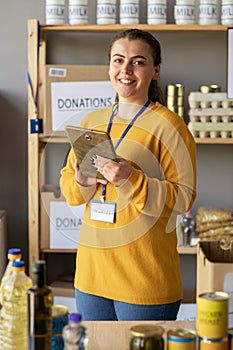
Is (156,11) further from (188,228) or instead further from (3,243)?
(3,243)

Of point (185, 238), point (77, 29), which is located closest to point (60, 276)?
point (185, 238)

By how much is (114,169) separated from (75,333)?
2.45ft

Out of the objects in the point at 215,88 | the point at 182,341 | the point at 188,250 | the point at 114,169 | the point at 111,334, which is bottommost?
the point at 188,250

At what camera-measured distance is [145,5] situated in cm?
367

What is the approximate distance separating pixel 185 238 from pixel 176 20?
3.55 ft

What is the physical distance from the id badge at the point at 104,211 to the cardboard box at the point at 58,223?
4.77ft

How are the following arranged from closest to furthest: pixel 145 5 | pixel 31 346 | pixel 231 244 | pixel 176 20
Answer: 1. pixel 31 346
2. pixel 231 244
3. pixel 176 20
4. pixel 145 5

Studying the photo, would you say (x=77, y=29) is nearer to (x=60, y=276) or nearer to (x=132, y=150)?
(x=60, y=276)

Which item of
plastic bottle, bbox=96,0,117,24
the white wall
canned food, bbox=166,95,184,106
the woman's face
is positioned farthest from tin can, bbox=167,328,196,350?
the white wall

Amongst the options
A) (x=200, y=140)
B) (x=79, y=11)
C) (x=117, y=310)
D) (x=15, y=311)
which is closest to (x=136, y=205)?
(x=117, y=310)

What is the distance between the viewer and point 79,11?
3.39 metres

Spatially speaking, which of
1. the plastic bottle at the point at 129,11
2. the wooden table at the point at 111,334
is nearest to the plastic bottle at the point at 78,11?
the plastic bottle at the point at 129,11

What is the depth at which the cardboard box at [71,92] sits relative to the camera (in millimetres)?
3455

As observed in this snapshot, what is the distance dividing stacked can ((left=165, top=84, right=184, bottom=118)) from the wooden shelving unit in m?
0.19
